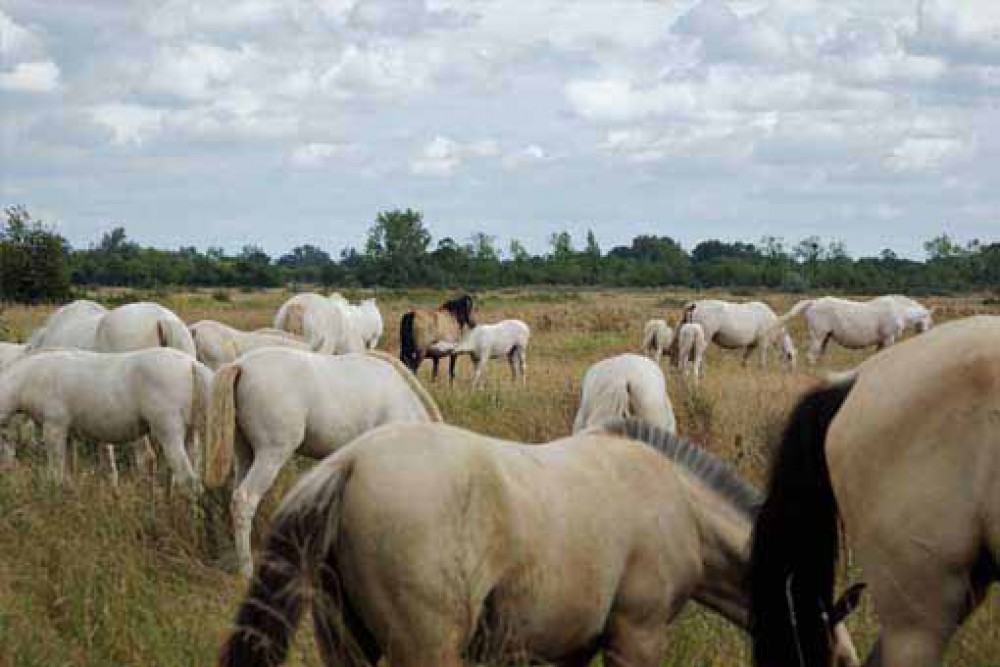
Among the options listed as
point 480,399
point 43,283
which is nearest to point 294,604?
point 480,399

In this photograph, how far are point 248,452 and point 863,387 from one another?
542 centimetres

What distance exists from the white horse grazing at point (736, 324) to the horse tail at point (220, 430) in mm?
18217

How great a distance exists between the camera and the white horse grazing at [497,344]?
2498cm

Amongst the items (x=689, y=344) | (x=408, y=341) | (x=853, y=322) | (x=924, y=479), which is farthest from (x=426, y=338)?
(x=924, y=479)

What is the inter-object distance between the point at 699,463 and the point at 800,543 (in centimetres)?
60

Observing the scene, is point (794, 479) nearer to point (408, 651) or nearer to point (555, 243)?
point (408, 651)

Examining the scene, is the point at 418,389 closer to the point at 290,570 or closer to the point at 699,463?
the point at 699,463

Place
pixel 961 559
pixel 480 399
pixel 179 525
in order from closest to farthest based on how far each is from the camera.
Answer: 1. pixel 961 559
2. pixel 179 525
3. pixel 480 399

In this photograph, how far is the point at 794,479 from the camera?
16.5 ft

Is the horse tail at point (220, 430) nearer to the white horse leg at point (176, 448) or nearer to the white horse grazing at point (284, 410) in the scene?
the white horse grazing at point (284, 410)

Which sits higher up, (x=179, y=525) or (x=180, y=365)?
(x=180, y=365)

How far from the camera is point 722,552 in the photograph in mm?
5285

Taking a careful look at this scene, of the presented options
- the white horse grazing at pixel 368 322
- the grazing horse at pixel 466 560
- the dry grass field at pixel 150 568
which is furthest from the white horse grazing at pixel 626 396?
the white horse grazing at pixel 368 322

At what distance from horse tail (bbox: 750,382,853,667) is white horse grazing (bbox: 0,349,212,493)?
18.9 feet
